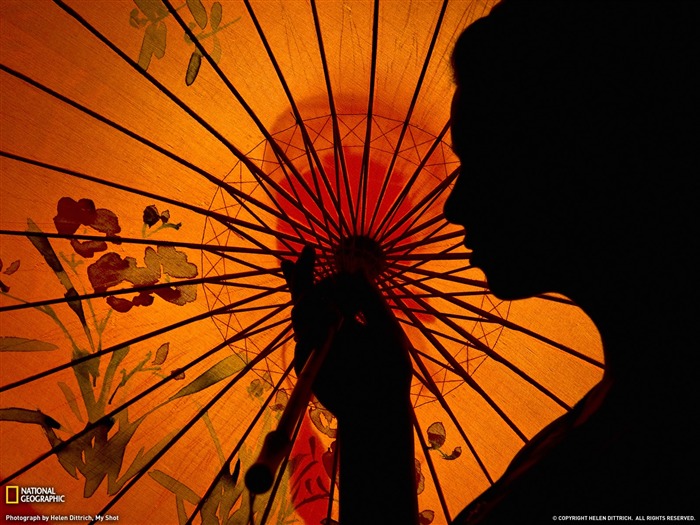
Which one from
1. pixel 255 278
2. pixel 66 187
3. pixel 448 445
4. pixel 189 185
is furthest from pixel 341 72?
pixel 448 445

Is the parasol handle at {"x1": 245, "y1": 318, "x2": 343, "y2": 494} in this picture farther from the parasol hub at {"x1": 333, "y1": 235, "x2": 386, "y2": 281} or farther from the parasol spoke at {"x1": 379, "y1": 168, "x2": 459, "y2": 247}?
the parasol spoke at {"x1": 379, "y1": 168, "x2": 459, "y2": 247}

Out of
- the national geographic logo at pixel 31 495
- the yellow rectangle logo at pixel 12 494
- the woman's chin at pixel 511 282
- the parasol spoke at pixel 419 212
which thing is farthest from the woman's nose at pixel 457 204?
the yellow rectangle logo at pixel 12 494

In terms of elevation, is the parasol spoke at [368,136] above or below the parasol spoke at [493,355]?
above

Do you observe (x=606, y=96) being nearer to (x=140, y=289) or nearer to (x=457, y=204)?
(x=457, y=204)

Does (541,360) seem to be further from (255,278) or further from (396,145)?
(255,278)

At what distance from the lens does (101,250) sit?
2.09m

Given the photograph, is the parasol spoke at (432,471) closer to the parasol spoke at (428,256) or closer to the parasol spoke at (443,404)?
the parasol spoke at (443,404)

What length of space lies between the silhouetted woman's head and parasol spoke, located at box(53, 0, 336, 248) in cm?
106

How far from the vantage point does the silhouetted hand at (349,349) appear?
145cm

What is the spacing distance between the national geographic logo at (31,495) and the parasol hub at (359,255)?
50.1 inches

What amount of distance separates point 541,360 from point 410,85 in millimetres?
1164

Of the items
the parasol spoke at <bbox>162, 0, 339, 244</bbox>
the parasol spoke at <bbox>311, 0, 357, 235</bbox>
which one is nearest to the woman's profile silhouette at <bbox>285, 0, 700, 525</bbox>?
the parasol spoke at <bbox>311, 0, 357, 235</bbox>

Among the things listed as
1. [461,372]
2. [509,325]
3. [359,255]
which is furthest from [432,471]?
[359,255]

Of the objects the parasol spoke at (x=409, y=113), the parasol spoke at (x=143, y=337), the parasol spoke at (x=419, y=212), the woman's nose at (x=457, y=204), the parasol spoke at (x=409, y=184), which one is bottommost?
the woman's nose at (x=457, y=204)
